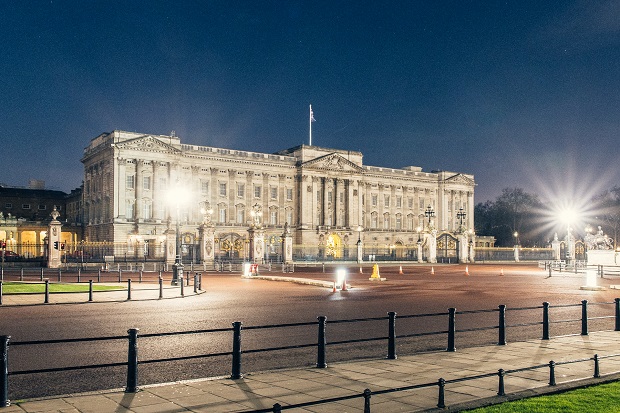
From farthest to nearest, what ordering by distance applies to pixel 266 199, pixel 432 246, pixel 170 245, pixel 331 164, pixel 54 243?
pixel 331 164, pixel 266 199, pixel 432 246, pixel 170 245, pixel 54 243

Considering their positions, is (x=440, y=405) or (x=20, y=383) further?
(x=20, y=383)

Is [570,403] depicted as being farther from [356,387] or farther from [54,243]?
[54,243]

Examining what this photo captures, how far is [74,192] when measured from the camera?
11662cm

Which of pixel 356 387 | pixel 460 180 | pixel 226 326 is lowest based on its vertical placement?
pixel 226 326

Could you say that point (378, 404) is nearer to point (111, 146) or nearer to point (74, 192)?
point (111, 146)

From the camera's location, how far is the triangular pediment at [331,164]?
11025cm

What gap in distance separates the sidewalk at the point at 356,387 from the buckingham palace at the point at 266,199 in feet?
216

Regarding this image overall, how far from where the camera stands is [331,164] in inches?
4405

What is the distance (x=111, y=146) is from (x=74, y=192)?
32.2 m

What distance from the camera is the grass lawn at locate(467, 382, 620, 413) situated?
8430 millimetres

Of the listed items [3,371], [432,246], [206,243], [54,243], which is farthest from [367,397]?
[432,246]

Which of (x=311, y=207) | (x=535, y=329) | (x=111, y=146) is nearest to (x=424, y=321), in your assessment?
(x=535, y=329)

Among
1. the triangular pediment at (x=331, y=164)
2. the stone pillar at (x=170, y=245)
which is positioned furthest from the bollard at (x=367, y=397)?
the triangular pediment at (x=331, y=164)

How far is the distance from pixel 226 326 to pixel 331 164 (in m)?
95.2
